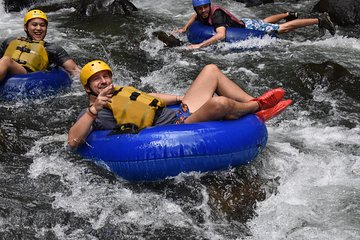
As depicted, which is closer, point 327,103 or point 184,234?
point 184,234

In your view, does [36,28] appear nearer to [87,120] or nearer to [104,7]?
[87,120]

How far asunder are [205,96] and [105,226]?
6.37 ft

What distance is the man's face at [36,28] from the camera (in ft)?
25.0

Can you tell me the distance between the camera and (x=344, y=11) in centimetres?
1130

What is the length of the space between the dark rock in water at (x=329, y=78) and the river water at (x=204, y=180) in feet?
0.08

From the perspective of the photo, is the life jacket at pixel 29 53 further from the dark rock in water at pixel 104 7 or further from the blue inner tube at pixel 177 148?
the dark rock in water at pixel 104 7

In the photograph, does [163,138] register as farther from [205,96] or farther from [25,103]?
[25,103]

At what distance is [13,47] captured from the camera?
754 cm

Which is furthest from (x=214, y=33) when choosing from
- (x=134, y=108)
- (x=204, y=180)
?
(x=204, y=180)

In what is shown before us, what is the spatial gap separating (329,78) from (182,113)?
324 cm

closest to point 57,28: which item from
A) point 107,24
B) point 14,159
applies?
point 107,24

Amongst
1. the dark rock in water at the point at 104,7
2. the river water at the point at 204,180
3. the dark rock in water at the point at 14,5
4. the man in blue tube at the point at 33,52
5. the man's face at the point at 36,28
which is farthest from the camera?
the dark rock in water at the point at 14,5

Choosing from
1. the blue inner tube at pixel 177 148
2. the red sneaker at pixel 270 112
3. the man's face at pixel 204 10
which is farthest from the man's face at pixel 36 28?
the red sneaker at pixel 270 112

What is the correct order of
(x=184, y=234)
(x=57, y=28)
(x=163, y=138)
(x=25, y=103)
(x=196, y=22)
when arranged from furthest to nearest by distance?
(x=57, y=28)
(x=196, y=22)
(x=25, y=103)
(x=163, y=138)
(x=184, y=234)
